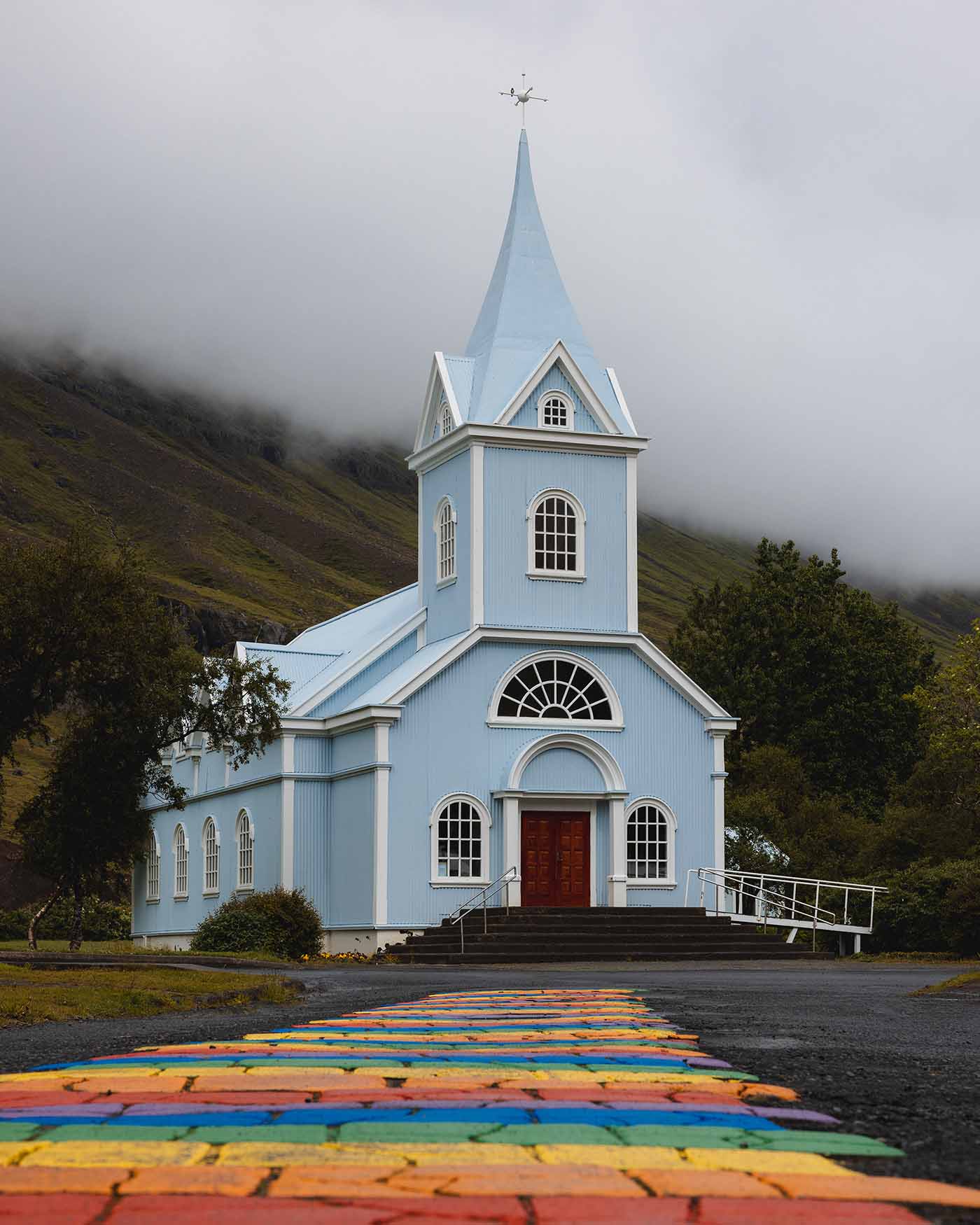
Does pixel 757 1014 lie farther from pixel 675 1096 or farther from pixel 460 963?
pixel 460 963

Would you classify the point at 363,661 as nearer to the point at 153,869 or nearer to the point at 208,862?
the point at 208,862

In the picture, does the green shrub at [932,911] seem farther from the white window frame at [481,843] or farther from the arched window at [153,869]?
the arched window at [153,869]

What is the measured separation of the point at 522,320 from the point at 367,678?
8984mm

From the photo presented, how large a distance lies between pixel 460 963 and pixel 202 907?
13166 millimetres

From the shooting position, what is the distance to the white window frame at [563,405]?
38875mm

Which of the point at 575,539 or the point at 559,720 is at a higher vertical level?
the point at 575,539

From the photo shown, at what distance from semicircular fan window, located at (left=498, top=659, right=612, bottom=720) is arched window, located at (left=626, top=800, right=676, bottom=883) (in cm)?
225

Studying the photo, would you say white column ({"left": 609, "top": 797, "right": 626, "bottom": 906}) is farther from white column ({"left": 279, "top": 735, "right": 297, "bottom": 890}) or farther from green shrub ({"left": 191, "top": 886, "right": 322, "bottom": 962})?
white column ({"left": 279, "top": 735, "right": 297, "bottom": 890})

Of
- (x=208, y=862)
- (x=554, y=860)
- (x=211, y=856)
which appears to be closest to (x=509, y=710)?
(x=554, y=860)

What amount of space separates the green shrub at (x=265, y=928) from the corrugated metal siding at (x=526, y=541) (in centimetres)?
756

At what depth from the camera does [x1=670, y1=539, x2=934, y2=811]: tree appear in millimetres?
59750

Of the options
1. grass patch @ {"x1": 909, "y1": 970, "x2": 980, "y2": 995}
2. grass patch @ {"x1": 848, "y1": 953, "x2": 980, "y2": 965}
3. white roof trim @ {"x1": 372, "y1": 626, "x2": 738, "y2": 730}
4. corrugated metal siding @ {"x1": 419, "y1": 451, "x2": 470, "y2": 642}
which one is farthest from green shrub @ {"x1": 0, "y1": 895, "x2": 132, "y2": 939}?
grass patch @ {"x1": 909, "y1": 970, "x2": 980, "y2": 995}


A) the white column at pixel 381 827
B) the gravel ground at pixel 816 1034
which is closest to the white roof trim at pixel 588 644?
the white column at pixel 381 827

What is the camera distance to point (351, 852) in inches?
1441
